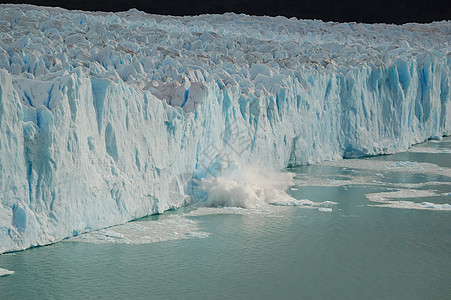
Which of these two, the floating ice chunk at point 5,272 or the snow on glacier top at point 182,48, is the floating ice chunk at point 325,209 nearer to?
the snow on glacier top at point 182,48

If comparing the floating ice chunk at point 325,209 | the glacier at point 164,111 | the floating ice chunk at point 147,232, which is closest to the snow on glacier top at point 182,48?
the glacier at point 164,111

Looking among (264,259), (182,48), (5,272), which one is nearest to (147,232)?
→ (264,259)

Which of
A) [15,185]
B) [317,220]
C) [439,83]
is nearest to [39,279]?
[15,185]

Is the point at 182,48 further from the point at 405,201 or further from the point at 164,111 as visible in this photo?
the point at 405,201

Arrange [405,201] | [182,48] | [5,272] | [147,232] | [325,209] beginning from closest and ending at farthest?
[5,272] < [147,232] < [325,209] < [405,201] < [182,48]

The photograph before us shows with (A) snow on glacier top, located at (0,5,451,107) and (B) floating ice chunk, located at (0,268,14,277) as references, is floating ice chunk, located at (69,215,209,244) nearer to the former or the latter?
(B) floating ice chunk, located at (0,268,14,277)
